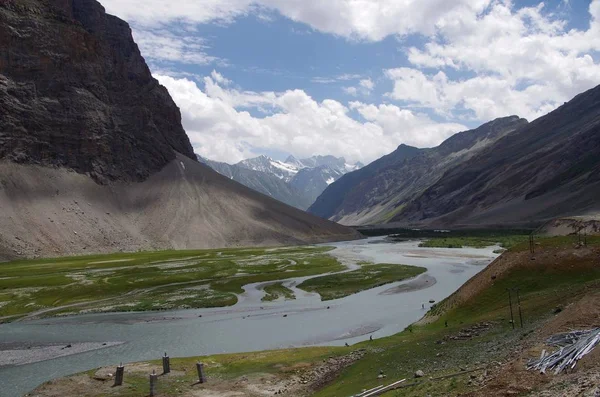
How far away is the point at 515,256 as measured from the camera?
50344mm

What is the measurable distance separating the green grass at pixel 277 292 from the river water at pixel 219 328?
160cm

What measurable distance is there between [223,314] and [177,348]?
17.8 m

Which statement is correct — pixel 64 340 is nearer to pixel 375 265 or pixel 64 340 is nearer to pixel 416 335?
pixel 416 335

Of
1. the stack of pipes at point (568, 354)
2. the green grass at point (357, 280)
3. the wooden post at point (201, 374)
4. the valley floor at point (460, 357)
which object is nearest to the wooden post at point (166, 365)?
the valley floor at point (460, 357)

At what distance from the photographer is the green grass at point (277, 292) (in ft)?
264

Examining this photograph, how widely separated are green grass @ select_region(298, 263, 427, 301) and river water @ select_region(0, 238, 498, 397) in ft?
9.76

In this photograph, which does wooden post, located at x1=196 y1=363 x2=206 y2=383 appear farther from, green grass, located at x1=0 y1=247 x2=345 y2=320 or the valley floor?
green grass, located at x1=0 y1=247 x2=345 y2=320

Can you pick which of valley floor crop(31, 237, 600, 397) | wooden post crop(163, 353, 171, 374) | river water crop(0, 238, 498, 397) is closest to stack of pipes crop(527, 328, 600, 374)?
valley floor crop(31, 237, 600, 397)

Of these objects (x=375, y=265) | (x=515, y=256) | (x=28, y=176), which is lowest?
(x=375, y=265)

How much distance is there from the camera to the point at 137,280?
3947 inches

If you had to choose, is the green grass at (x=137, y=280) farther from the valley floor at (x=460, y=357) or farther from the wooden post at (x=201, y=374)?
the wooden post at (x=201, y=374)

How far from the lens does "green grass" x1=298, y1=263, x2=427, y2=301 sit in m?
84.6

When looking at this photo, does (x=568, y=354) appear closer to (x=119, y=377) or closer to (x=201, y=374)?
(x=201, y=374)

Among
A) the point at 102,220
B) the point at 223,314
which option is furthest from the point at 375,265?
the point at 102,220
